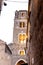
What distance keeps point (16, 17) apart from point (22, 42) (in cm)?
381

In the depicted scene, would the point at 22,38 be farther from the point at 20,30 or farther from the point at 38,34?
the point at 38,34

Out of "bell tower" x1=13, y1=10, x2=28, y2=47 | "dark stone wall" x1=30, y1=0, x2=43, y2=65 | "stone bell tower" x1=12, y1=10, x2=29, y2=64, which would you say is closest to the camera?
"dark stone wall" x1=30, y1=0, x2=43, y2=65

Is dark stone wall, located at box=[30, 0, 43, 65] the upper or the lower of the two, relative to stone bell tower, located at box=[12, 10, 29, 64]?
upper

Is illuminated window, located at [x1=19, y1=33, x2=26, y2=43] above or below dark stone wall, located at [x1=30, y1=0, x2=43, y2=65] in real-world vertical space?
below

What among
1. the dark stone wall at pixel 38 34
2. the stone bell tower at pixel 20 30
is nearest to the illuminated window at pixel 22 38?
the stone bell tower at pixel 20 30

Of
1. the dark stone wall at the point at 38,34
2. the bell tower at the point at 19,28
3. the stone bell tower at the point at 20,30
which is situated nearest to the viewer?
the dark stone wall at the point at 38,34

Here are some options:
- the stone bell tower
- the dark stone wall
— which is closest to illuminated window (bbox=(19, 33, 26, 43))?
the stone bell tower

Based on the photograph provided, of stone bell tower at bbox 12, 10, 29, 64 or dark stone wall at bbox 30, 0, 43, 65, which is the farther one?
stone bell tower at bbox 12, 10, 29, 64

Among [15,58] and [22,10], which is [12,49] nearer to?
[15,58]

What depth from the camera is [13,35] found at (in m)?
31.6

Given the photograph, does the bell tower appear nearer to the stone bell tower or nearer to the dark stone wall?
the stone bell tower

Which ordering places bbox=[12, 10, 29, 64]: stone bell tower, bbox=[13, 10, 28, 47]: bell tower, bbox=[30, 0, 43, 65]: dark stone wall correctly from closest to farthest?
bbox=[30, 0, 43, 65]: dark stone wall
bbox=[12, 10, 29, 64]: stone bell tower
bbox=[13, 10, 28, 47]: bell tower

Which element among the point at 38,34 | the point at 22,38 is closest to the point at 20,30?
the point at 22,38

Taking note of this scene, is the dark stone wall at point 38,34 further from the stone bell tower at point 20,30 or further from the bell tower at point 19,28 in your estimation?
the bell tower at point 19,28
